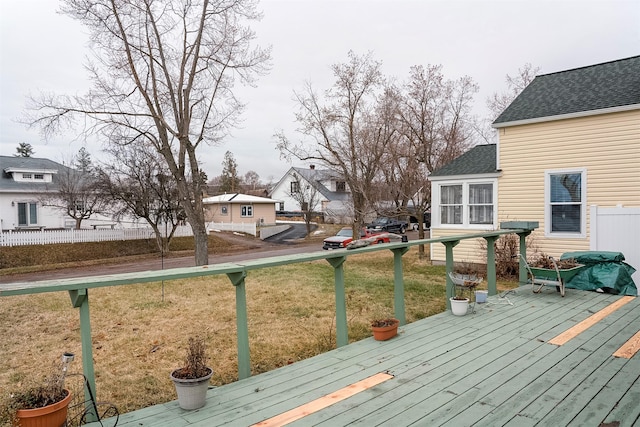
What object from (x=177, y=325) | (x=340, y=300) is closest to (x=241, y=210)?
(x=177, y=325)

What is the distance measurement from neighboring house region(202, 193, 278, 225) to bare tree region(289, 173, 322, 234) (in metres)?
2.89

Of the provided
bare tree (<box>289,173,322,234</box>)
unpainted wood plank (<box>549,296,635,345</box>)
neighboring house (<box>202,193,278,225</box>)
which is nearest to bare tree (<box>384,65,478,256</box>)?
bare tree (<box>289,173,322,234</box>)

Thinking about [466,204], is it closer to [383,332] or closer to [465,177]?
[465,177]

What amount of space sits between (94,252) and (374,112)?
50.7 feet

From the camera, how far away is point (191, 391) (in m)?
2.61

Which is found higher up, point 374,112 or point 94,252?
point 374,112

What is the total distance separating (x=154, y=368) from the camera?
472cm

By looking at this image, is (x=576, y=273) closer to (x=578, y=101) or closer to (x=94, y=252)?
(x=578, y=101)

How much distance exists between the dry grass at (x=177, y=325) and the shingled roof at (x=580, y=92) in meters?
5.37

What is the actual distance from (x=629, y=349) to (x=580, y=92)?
938cm

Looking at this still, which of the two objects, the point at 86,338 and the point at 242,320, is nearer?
the point at 86,338

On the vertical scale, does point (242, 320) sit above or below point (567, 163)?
→ below

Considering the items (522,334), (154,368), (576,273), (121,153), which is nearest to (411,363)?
(522,334)

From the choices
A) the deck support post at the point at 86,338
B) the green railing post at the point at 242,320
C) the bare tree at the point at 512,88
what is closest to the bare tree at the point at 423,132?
the bare tree at the point at 512,88
